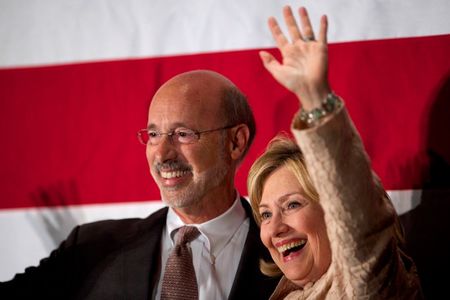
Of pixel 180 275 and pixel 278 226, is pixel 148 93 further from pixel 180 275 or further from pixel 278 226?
pixel 278 226

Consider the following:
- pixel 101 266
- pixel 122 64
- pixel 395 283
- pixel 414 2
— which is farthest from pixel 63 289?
pixel 414 2

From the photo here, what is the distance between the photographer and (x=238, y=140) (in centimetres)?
161

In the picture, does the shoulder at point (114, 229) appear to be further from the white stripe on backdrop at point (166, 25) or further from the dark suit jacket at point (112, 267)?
the white stripe on backdrop at point (166, 25)

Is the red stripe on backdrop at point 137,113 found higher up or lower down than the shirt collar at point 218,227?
higher up

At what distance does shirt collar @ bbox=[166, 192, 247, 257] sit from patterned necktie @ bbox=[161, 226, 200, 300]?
1.8 inches

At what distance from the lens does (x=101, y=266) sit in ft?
5.24

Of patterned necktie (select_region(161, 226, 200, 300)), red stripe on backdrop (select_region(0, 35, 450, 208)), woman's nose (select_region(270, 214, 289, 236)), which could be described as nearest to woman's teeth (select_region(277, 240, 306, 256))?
woman's nose (select_region(270, 214, 289, 236))

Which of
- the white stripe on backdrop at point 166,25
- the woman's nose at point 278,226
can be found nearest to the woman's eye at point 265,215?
the woman's nose at point 278,226

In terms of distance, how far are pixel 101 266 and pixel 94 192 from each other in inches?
10.7

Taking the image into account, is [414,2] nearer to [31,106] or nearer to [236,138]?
[236,138]

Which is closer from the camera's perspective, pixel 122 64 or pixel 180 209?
pixel 180 209

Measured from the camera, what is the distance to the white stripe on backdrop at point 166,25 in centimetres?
161

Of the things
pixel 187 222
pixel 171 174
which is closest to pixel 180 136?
pixel 171 174

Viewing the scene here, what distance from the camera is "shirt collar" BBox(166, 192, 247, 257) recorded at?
1.58m
